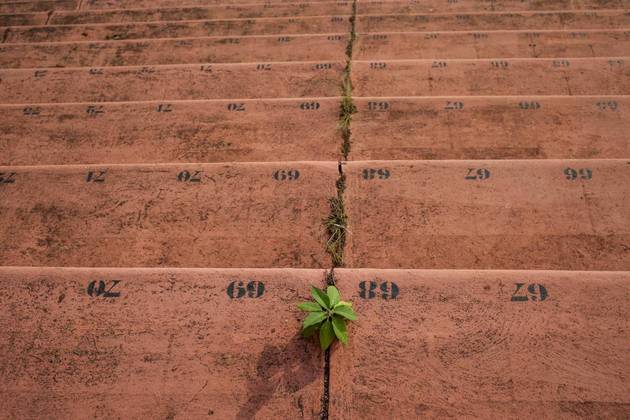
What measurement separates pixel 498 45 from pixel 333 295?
339cm

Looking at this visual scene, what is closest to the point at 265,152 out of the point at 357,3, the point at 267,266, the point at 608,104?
the point at 267,266

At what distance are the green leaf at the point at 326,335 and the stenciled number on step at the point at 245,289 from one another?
33 cm

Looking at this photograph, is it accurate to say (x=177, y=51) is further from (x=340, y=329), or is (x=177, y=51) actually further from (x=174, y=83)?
(x=340, y=329)

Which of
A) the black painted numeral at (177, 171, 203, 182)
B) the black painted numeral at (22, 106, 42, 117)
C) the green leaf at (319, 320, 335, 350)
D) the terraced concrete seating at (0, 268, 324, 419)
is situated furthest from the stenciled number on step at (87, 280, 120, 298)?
the black painted numeral at (22, 106, 42, 117)

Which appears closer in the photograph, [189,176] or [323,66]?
[189,176]

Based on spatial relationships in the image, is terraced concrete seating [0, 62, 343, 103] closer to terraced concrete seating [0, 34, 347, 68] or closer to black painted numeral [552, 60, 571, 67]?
terraced concrete seating [0, 34, 347, 68]

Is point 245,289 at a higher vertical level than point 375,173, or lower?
lower

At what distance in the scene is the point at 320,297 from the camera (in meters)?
1.72

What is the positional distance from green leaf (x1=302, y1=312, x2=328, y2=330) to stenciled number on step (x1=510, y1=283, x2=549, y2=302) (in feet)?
2.52

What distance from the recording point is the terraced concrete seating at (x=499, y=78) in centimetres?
339

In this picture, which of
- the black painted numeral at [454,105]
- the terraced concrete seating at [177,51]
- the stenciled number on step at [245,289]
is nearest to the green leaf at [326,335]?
the stenciled number on step at [245,289]

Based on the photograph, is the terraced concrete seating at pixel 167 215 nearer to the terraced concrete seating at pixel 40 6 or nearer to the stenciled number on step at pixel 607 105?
the stenciled number on step at pixel 607 105

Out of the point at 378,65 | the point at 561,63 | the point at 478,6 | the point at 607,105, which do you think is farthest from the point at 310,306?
the point at 478,6

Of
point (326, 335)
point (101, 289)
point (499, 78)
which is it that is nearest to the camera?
point (326, 335)
